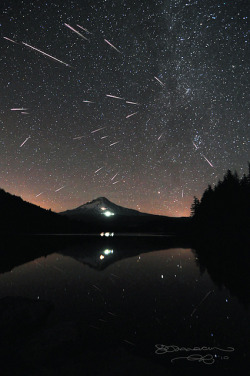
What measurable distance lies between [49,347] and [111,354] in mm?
1785

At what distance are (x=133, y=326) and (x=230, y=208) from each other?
4719 centimetres

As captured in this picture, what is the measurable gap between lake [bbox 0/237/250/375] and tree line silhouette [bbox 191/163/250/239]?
32531 millimetres

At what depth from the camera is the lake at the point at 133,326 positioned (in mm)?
6133

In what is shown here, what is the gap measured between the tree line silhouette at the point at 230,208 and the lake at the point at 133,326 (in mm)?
32531

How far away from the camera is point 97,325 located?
29.4 ft

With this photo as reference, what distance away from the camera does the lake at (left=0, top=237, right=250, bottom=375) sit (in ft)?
20.1

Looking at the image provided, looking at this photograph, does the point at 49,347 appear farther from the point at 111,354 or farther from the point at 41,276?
the point at 41,276

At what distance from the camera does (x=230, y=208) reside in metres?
50.4

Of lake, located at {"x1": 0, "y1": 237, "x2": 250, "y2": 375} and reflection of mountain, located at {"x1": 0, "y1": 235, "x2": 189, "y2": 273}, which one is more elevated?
lake, located at {"x1": 0, "y1": 237, "x2": 250, "y2": 375}
